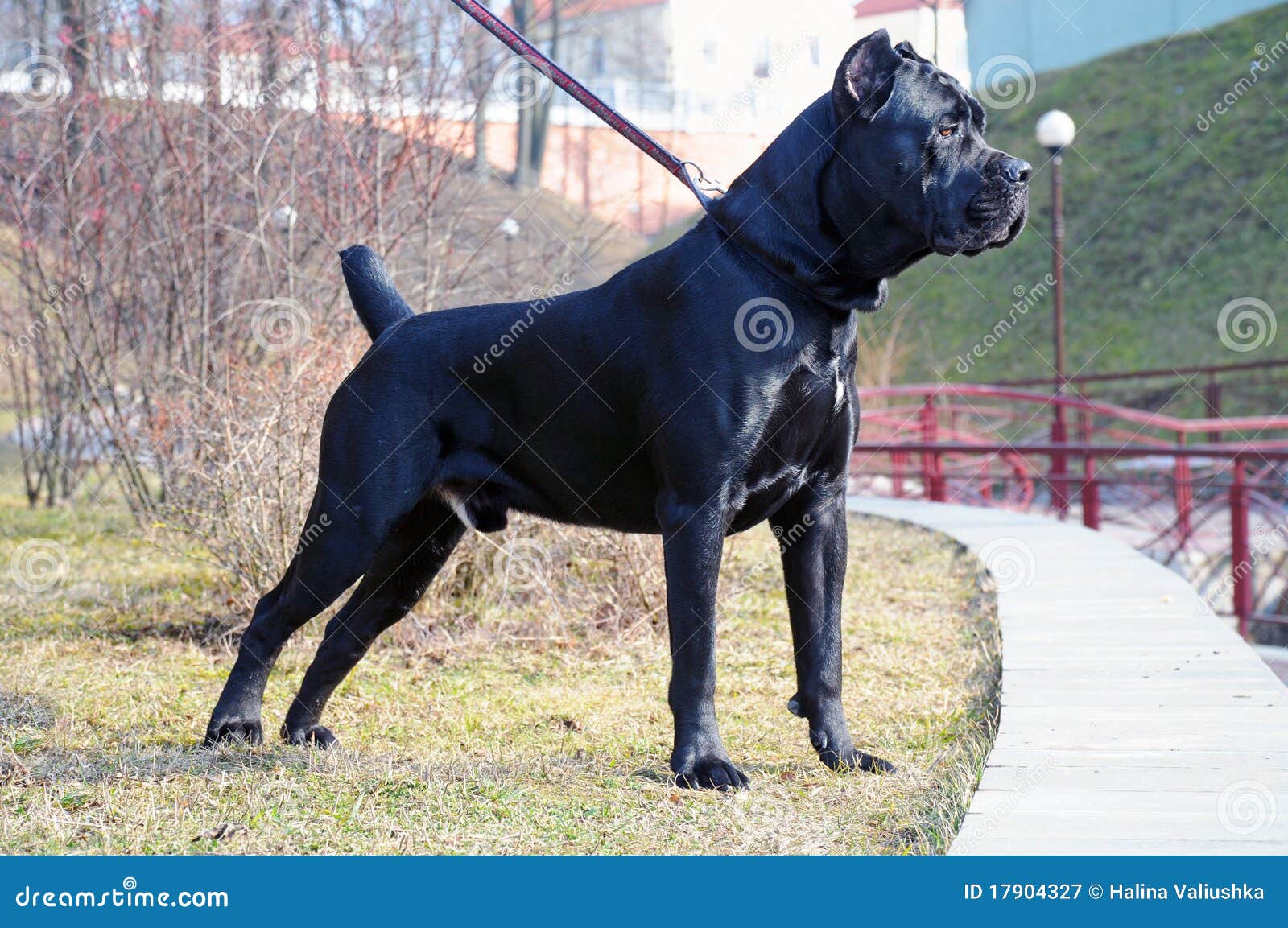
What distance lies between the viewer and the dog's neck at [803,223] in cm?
293

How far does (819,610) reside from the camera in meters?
3.24

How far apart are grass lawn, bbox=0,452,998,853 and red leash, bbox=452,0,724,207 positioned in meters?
1.52

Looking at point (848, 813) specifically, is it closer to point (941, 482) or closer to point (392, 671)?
point (392, 671)

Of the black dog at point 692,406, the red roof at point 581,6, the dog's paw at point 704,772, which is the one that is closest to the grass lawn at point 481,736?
the dog's paw at point 704,772

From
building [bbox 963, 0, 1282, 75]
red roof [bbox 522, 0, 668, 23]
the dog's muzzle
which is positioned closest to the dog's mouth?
the dog's muzzle

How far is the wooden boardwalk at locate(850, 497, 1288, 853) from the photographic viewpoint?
2576 millimetres

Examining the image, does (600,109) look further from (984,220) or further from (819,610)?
(819,610)

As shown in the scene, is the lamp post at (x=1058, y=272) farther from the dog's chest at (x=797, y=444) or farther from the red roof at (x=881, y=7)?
the dog's chest at (x=797, y=444)

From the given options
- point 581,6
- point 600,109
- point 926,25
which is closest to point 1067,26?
point 926,25

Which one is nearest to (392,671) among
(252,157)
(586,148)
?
(252,157)

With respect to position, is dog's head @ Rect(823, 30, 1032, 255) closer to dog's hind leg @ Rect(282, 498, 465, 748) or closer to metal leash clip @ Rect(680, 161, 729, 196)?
metal leash clip @ Rect(680, 161, 729, 196)

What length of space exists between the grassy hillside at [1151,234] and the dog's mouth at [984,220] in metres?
15.3

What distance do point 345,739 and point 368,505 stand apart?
0.81 metres

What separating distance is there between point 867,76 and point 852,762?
1638 millimetres
